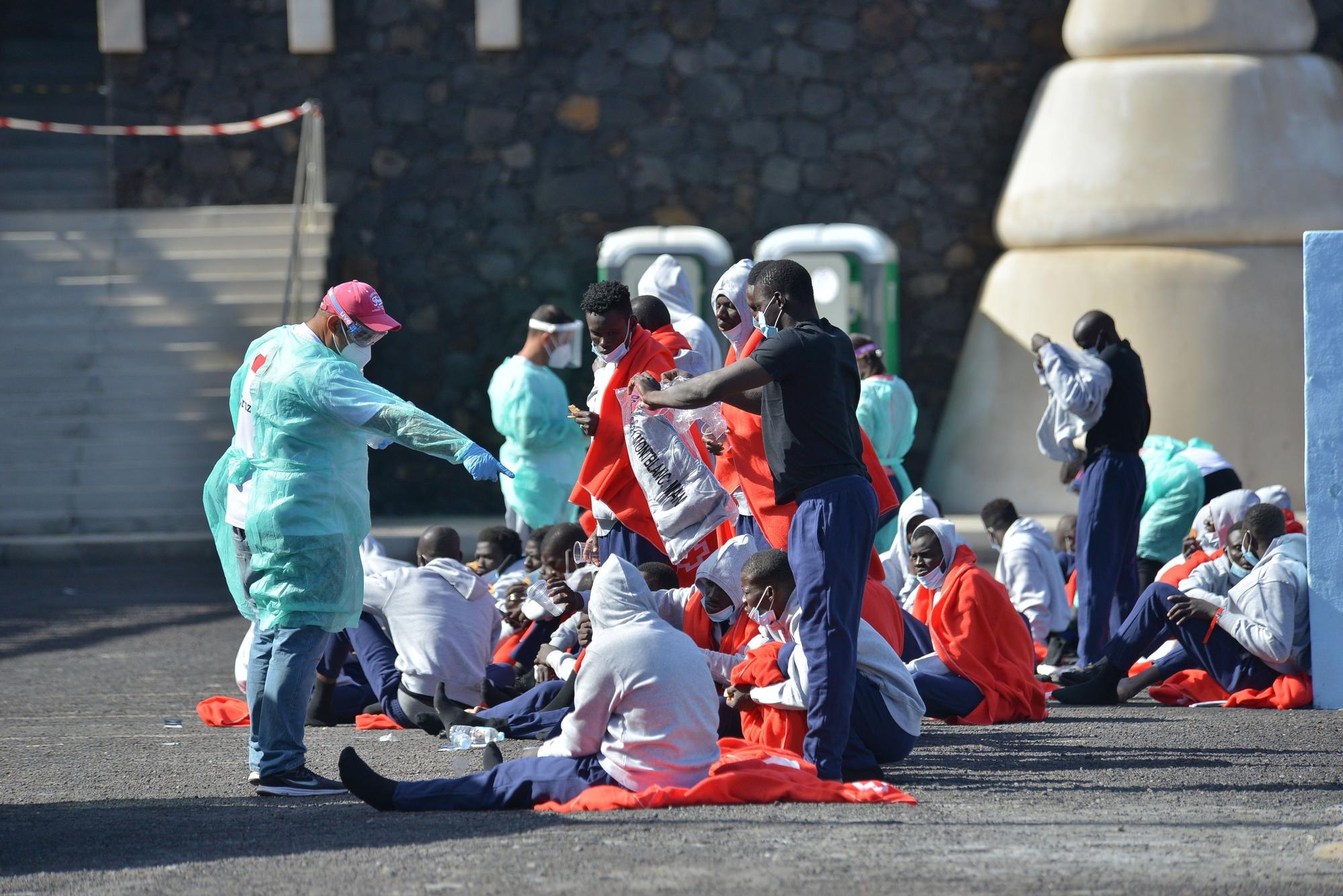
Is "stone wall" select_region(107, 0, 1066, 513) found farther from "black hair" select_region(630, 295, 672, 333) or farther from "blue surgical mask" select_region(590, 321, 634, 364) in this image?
"blue surgical mask" select_region(590, 321, 634, 364)

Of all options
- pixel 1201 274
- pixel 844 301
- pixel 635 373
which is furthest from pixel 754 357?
pixel 1201 274

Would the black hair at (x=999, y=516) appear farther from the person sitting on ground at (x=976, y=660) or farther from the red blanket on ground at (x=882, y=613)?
the red blanket on ground at (x=882, y=613)

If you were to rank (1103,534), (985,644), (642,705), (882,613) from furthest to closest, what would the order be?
(1103,534)
(985,644)
(882,613)
(642,705)

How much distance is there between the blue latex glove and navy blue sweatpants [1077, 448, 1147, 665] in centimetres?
320

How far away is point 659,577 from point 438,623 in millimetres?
894

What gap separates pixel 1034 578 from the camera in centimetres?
812

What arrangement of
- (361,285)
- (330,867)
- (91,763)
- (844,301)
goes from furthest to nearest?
(844,301) → (91,763) → (361,285) → (330,867)

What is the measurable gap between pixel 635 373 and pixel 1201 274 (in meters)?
8.02

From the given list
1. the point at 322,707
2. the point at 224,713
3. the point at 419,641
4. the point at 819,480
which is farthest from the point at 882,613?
the point at 224,713

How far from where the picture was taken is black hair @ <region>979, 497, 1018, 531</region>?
342 inches

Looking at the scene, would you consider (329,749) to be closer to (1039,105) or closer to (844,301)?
(844,301)

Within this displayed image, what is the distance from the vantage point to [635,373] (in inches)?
247

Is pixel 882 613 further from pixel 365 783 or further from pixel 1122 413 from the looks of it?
pixel 1122 413

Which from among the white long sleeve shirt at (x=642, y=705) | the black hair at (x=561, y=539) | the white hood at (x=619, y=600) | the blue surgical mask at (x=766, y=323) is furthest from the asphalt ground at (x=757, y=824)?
the blue surgical mask at (x=766, y=323)
